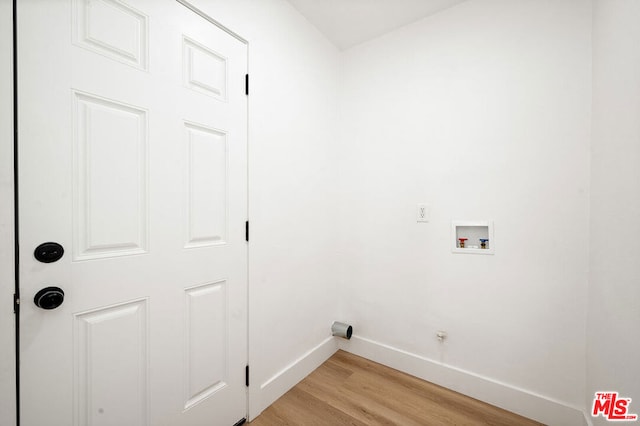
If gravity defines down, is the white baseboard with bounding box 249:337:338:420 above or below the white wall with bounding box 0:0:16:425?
below

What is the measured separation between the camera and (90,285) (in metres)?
1.00

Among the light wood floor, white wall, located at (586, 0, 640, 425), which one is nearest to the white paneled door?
the light wood floor

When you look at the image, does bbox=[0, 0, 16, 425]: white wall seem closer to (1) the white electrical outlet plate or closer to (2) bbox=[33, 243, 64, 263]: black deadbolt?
(2) bbox=[33, 243, 64, 263]: black deadbolt

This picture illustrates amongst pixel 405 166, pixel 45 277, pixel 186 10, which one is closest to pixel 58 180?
pixel 45 277

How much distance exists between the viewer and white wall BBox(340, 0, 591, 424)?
4.94 feet

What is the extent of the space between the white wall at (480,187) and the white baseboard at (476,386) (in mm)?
18

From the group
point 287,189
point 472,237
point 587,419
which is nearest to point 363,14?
point 287,189

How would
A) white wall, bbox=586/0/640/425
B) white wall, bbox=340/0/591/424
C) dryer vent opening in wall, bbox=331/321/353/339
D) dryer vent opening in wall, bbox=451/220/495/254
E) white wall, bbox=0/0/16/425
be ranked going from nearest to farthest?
white wall, bbox=0/0/16/425 → white wall, bbox=586/0/640/425 → white wall, bbox=340/0/591/424 → dryer vent opening in wall, bbox=451/220/495/254 → dryer vent opening in wall, bbox=331/321/353/339

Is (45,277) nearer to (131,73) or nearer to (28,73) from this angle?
(28,73)

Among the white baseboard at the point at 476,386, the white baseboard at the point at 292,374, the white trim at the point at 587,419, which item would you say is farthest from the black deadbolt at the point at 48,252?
the white trim at the point at 587,419

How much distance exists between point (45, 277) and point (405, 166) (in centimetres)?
203

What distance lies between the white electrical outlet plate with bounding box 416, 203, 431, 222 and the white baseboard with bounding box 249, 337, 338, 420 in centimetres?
126

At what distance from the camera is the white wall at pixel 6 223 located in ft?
2.71

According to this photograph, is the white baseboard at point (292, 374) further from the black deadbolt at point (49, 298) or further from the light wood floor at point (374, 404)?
the black deadbolt at point (49, 298)
